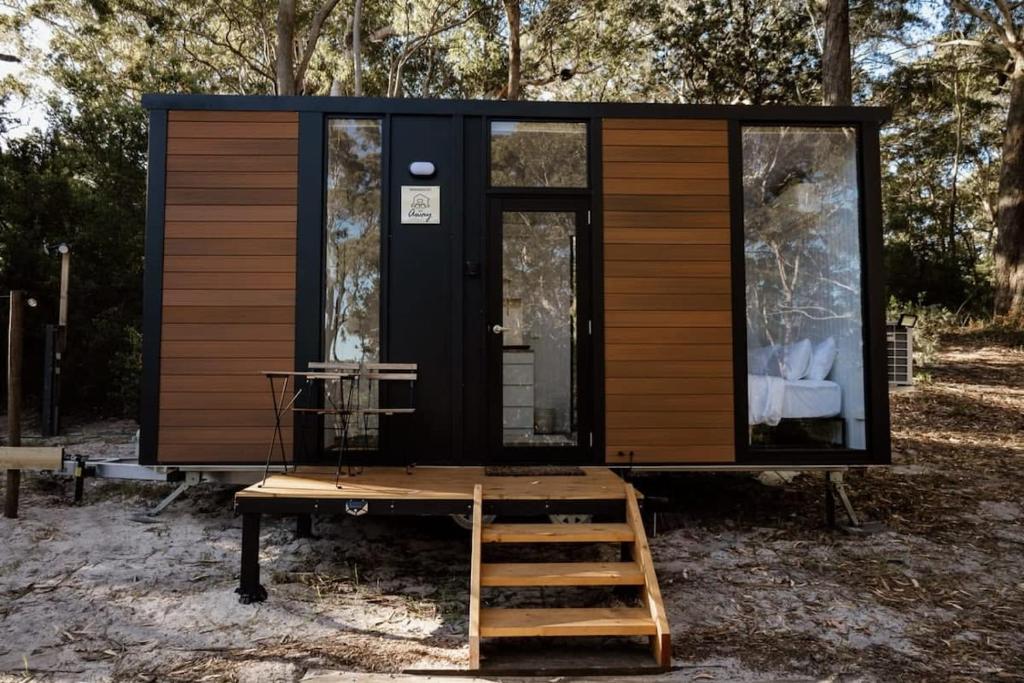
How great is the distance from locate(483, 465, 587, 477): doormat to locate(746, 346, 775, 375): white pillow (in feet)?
3.98

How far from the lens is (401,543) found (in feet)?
13.5

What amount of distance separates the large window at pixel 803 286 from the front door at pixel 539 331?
102cm

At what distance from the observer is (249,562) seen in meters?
3.19

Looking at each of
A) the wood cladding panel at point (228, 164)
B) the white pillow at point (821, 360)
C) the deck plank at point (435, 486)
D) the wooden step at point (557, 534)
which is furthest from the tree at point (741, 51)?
the wooden step at point (557, 534)

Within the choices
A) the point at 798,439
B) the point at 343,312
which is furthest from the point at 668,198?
the point at 343,312

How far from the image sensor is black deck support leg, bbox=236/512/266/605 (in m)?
3.18

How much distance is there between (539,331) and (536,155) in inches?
41.5

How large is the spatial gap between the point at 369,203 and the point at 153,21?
895 cm

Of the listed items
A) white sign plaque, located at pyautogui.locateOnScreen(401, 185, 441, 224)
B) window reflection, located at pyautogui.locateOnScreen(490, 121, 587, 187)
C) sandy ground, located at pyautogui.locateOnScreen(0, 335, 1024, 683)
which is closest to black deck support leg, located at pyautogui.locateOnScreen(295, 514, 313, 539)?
sandy ground, located at pyautogui.locateOnScreen(0, 335, 1024, 683)

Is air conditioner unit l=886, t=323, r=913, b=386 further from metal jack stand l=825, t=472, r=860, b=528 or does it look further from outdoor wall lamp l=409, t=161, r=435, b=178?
outdoor wall lamp l=409, t=161, r=435, b=178

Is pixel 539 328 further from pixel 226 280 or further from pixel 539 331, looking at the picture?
pixel 226 280

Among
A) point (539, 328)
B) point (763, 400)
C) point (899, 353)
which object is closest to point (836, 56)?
point (899, 353)

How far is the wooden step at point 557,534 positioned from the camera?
3037 mm

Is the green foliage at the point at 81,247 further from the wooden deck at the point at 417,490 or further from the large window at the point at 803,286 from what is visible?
the large window at the point at 803,286
